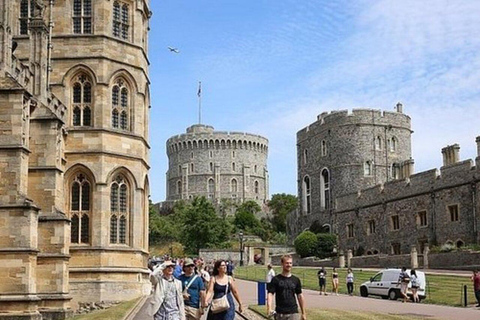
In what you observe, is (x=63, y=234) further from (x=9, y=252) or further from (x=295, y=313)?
(x=295, y=313)

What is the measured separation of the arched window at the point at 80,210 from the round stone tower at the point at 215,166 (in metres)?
95.1

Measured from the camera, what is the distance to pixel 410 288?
104ft

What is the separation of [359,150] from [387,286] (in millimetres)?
40593

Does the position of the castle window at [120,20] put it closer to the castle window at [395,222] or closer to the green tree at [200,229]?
the castle window at [395,222]

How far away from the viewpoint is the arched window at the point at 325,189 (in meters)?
76.2

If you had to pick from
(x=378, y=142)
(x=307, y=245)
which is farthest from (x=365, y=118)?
(x=307, y=245)

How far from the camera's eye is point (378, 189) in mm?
62531

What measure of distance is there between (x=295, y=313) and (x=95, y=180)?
1956 cm

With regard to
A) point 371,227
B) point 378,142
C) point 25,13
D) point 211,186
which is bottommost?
point 371,227

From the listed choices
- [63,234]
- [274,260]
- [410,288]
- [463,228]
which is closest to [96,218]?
[63,234]

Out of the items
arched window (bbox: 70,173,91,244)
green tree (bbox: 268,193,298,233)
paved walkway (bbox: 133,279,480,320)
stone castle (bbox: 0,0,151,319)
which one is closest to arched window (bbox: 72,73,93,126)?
stone castle (bbox: 0,0,151,319)

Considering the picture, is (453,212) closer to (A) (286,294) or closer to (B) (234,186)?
(A) (286,294)

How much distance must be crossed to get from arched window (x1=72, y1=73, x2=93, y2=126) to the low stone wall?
2330 centimetres

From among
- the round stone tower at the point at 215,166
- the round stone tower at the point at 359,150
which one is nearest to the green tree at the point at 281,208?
the round stone tower at the point at 215,166
